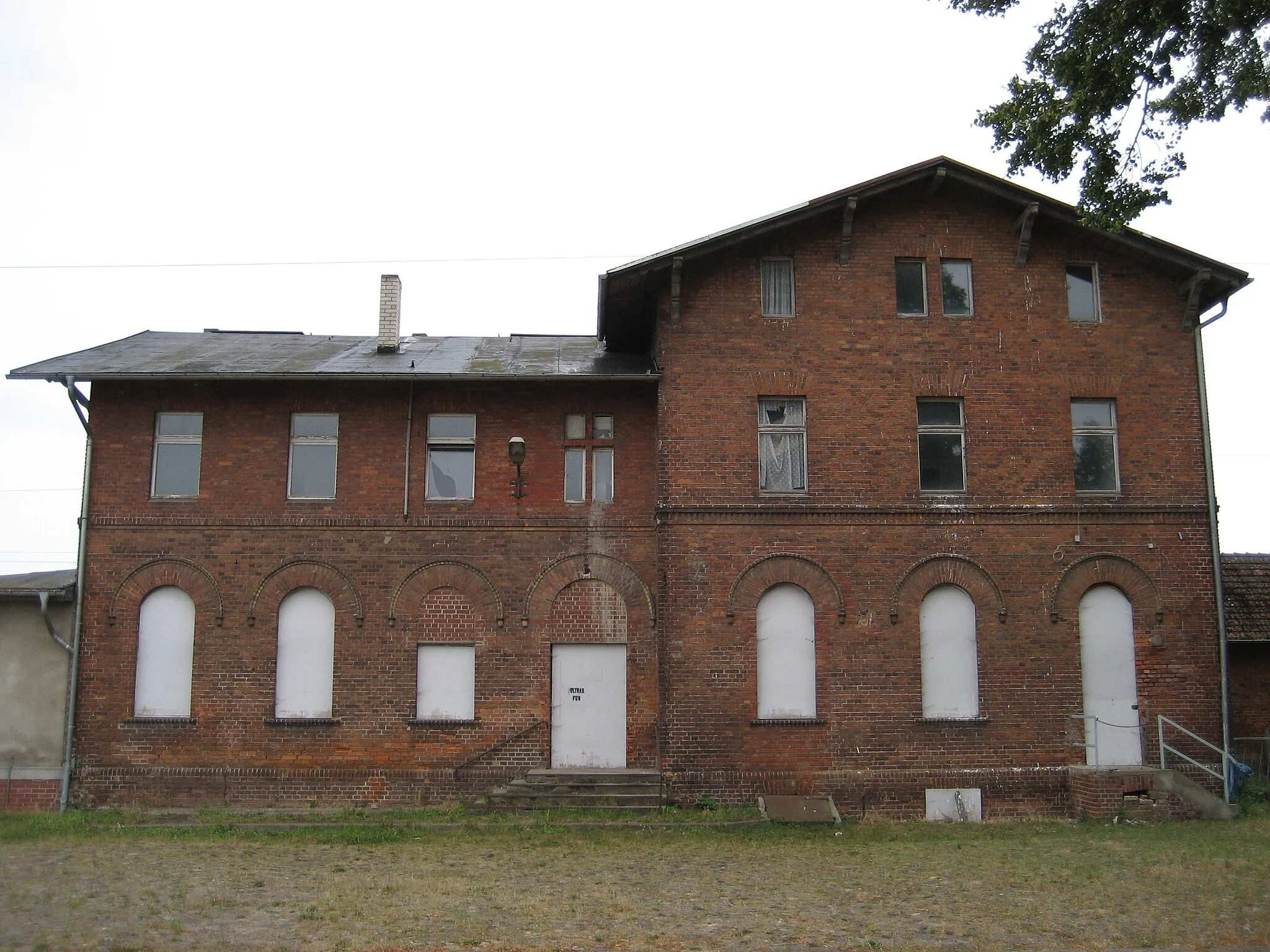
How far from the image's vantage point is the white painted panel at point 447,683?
1827 cm

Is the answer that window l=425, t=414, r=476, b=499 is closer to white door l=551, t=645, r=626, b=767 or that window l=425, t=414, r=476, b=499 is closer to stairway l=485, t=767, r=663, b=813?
white door l=551, t=645, r=626, b=767

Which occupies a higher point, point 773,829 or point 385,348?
point 385,348

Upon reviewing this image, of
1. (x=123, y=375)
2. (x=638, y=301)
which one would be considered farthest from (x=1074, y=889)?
(x=123, y=375)

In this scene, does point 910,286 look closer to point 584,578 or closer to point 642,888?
point 584,578

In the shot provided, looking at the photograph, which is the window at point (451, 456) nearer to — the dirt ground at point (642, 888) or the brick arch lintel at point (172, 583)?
the brick arch lintel at point (172, 583)

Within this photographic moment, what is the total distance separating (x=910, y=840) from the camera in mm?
15469

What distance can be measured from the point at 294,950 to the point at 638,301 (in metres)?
11.8

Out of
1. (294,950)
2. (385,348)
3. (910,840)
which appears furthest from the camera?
(385,348)

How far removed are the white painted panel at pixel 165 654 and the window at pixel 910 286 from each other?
12301mm

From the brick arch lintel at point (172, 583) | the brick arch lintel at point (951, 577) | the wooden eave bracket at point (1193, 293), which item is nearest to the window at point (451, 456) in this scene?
the brick arch lintel at point (172, 583)

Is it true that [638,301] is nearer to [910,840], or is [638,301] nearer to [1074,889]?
[910,840]

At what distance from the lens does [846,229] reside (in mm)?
18172

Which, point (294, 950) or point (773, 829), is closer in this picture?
point (294, 950)

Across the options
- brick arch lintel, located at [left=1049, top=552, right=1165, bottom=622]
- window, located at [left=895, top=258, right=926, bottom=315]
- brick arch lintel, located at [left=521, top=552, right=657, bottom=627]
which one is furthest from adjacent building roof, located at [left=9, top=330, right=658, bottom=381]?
brick arch lintel, located at [left=1049, top=552, right=1165, bottom=622]
